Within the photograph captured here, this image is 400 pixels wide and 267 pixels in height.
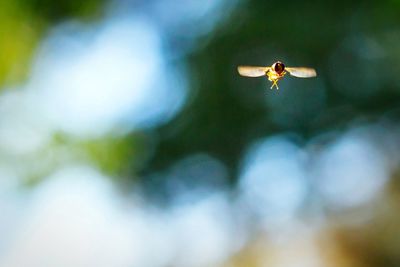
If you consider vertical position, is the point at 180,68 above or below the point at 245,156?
above

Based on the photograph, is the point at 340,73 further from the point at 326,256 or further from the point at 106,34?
the point at 106,34

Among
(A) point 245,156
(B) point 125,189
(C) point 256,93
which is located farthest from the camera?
(B) point 125,189

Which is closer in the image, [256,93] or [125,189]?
[256,93]

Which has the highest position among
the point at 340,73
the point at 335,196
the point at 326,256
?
the point at 340,73

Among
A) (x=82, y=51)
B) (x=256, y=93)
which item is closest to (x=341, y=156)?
(x=256, y=93)

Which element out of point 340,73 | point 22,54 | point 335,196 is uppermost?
point 22,54

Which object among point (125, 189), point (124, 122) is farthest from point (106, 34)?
point (125, 189)

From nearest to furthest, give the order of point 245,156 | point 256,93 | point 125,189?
point 256,93 < point 245,156 < point 125,189

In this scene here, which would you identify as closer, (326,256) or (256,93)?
(256,93)

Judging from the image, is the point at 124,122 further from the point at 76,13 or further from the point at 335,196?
the point at 335,196
